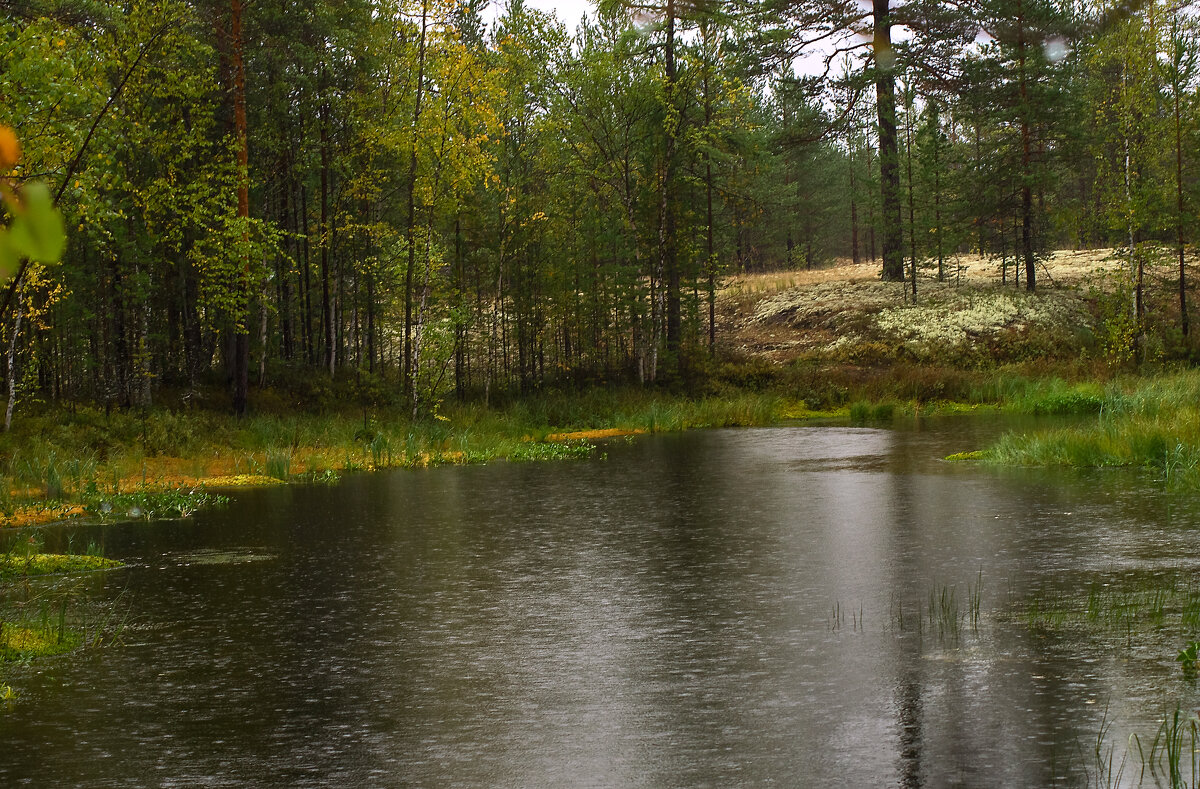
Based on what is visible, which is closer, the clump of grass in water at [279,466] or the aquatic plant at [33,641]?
the aquatic plant at [33,641]

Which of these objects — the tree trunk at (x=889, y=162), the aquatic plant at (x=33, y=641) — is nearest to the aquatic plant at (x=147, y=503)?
the aquatic plant at (x=33, y=641)

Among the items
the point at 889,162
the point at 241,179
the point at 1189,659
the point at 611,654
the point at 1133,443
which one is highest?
the point at 889,162

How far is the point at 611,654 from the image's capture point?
24.1ft

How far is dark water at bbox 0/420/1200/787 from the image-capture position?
541cm

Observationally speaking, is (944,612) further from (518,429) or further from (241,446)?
(518,429)

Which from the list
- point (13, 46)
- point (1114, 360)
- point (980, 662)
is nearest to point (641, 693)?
point (980, 662)

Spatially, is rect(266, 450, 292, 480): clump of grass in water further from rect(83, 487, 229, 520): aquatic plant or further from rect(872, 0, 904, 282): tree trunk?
rect(872, 0, 904, 282): tree trunk

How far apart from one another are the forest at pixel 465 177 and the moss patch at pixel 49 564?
6326 mm

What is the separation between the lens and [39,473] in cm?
1683

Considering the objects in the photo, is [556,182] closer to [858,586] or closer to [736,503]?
[736,503]

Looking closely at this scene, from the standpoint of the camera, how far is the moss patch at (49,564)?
34.7 feet

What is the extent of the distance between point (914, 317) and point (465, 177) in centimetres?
1896

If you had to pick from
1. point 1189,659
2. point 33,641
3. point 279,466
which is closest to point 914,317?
point 279,466

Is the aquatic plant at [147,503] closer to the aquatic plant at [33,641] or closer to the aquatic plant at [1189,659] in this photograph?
the aquatic plant at [33,641]
